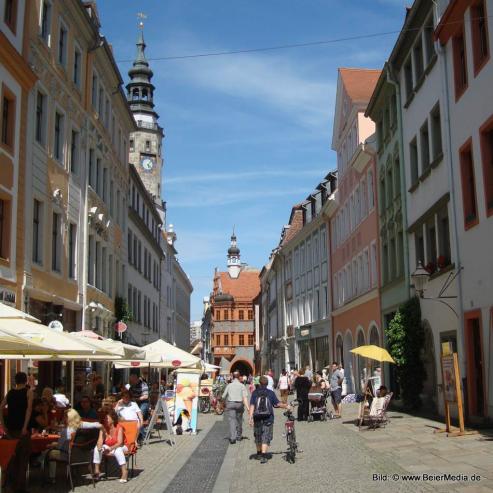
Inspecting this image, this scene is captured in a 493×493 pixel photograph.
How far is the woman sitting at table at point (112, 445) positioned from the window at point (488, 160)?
957cm

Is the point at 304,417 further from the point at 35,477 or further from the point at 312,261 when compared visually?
the point at 312,261

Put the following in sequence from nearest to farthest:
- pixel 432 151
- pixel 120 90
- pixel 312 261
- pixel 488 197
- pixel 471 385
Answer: pixel 488 197 < pixel 471 385 < pixel 432 151 < pixel 120 90 < pixel 312 261

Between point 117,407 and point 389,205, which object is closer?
point 117,407

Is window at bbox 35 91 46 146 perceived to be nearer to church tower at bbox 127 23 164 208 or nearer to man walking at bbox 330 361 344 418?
man walking at bbox 330 361 344 418

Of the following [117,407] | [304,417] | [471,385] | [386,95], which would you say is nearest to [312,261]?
[386,95]

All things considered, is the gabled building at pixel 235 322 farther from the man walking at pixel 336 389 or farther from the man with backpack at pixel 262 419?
the man with backpack at pixel 262 419

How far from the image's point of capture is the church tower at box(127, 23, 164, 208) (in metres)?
91.4

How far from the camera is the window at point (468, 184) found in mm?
18203

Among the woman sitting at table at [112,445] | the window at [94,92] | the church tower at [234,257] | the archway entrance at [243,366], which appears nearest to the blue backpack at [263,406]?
the woman sitting at table at [112,445]

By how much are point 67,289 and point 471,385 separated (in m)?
13.0

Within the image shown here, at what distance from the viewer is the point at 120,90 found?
33.3 m

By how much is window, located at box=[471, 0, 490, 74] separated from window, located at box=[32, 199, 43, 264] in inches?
484

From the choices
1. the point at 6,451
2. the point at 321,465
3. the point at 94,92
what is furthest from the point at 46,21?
the point at 321,465

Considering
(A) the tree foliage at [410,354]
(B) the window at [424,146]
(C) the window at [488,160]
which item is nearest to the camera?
(C) the window at [488,160]
